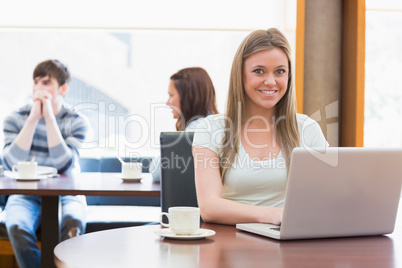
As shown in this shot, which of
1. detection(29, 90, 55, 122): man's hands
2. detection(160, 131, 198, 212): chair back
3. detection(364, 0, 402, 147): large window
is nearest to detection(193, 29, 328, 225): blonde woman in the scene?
detection(160, 131, 198, 212): chair back

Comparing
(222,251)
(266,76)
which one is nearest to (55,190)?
(266,76)

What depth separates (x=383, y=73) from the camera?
4105mm

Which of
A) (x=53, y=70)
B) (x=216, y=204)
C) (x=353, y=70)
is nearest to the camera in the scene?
(x=216, y=204)

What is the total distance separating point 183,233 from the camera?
4.59ft

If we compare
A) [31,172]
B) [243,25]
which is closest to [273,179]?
[31,172]

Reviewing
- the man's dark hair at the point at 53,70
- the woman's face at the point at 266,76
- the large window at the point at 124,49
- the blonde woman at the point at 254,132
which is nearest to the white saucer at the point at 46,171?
the man's dark hair at the point at 53,70

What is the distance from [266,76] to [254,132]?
189 millimetres

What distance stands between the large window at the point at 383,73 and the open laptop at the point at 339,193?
2.73 m

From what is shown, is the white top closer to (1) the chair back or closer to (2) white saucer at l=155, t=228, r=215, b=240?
(1) the chair back

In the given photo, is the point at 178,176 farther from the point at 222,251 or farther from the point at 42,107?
the point at 42,107

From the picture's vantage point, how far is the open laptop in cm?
133

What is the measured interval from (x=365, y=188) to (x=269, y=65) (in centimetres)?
62

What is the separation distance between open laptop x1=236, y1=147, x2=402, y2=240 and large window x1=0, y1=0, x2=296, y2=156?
3100mm

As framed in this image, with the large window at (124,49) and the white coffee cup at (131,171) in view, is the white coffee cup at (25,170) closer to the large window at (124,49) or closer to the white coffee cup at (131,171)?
the white coffee cup at (131,171)
